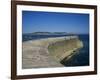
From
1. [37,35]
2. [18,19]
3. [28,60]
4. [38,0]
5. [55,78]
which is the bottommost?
[55,78]

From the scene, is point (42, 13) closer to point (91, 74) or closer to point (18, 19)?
point (18, 19)

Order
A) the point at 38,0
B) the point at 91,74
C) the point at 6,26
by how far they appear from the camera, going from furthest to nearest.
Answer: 1. the point at 91,74
2. the point at 38,0
3. the point at 6,26

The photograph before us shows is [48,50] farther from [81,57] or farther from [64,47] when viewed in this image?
[81,57]

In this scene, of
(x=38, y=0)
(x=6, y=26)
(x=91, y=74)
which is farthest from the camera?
(x=91, y=74)

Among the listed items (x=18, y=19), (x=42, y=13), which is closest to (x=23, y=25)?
(x=18, y=19)

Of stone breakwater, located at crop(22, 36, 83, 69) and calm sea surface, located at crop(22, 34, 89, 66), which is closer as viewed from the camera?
stone breakwater, located at crop(22, 36, 83, 69)

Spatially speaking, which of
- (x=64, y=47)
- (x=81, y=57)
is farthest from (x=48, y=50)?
(x=81, y=57)

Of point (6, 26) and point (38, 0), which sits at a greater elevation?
point (38, 0)

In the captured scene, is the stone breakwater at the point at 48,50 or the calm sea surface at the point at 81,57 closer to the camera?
the stone breakwater at the point at 48,50
